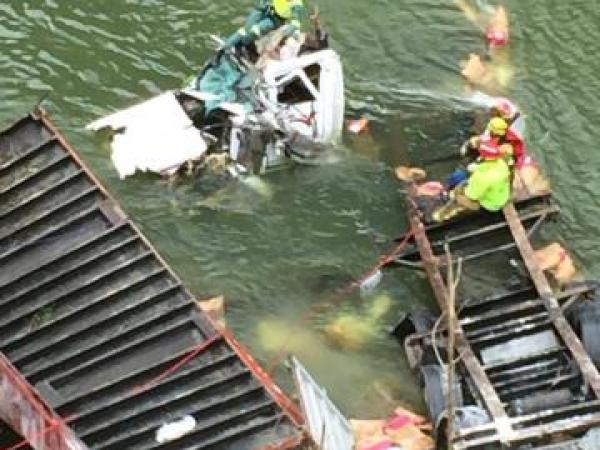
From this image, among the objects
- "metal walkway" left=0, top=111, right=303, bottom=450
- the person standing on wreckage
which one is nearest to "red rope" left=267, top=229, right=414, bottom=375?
"metal walkway" left=0, top=111, right=303, bottom=450

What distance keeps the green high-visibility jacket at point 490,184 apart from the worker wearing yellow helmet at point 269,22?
12.0ft

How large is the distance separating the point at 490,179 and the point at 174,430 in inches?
222

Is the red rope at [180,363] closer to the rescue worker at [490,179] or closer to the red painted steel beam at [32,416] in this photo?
the red painted steel beam at [32,416]

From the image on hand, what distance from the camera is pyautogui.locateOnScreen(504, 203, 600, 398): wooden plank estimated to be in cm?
1484

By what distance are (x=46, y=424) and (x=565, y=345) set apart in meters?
6.30

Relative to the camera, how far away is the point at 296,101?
18469 mm

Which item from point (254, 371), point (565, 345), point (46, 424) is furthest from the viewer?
point (565, 345)

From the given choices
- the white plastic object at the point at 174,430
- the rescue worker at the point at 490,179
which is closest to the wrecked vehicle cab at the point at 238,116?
the rescue worker at the point at 490,179

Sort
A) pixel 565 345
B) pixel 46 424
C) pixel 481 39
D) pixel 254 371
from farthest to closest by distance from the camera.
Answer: pixel 481 39, pixel 565 345, pixel 254 371, pixel 46 424

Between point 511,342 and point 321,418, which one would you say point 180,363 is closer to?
point 321,418

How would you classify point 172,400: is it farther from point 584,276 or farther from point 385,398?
point 584,276

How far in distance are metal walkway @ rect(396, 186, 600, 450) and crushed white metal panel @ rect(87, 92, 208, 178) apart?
131 inches

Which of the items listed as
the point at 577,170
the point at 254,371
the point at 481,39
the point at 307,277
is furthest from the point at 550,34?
the point at 254,371

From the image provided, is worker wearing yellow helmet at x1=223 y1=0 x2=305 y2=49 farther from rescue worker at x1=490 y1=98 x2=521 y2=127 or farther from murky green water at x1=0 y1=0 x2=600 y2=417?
rescue worker at x1=490 y1=98 x2=521 y2=127
